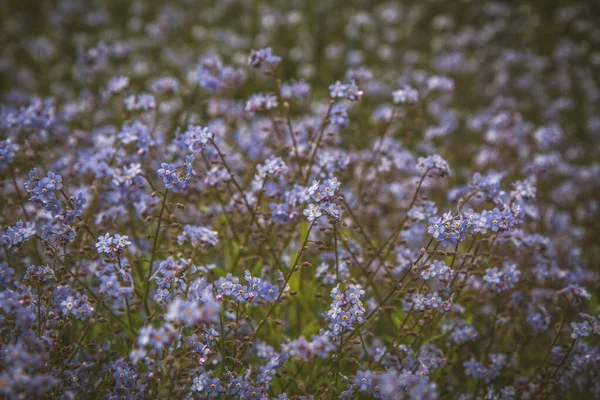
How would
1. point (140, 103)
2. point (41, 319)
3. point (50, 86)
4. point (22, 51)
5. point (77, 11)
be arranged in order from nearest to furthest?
point (41, 319), point (140, 103), point (50, 86), point (22, 51), point (77, 11)

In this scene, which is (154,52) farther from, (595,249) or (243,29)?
(595,249)

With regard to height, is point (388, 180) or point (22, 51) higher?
point (22, 51)

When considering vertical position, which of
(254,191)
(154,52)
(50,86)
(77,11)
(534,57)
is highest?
(77,11)

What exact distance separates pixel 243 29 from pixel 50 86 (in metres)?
3.63

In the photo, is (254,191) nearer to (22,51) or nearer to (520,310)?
(520,310)

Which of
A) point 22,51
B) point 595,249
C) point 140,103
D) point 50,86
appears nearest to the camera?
point 140,103

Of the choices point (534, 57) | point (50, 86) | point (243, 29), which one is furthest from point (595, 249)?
point (50, 86)

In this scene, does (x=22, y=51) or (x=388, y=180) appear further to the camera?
(x=22, y=51)

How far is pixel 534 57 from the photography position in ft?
30.1

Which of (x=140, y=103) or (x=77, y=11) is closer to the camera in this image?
(x=140, y=103)

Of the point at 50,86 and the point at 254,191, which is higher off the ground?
the point at 50,86

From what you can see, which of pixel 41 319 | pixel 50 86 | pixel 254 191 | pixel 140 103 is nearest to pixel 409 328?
pixel 254 191

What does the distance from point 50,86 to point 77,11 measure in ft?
7.72

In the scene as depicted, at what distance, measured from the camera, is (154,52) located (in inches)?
366
